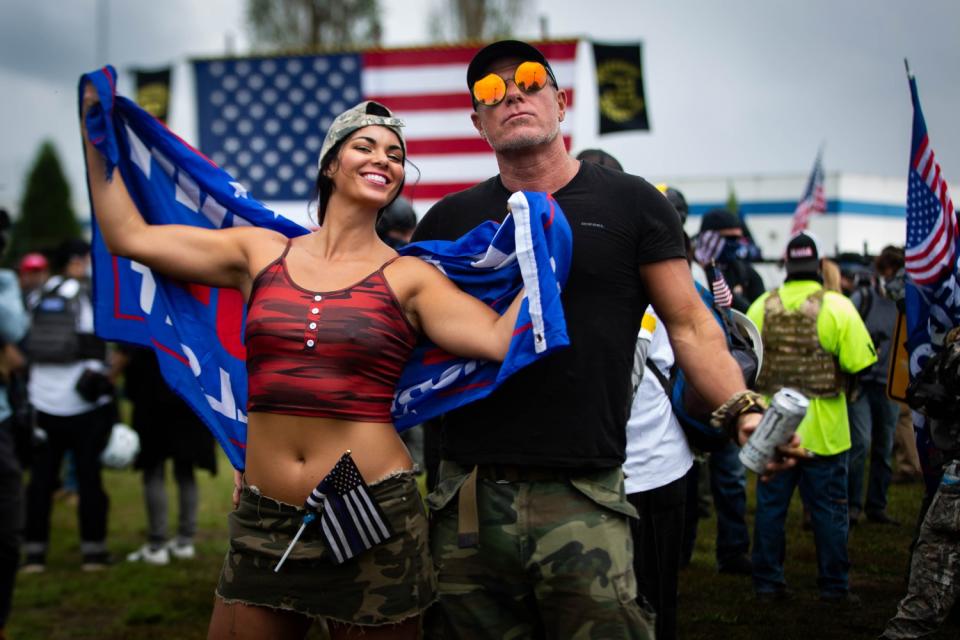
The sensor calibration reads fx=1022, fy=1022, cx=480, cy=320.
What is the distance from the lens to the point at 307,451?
3018 mm

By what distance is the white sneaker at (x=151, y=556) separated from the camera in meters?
8.12

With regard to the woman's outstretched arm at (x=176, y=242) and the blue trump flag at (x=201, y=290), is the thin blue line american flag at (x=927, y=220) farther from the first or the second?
the woman's outstretched arm at (x=176, y=242)

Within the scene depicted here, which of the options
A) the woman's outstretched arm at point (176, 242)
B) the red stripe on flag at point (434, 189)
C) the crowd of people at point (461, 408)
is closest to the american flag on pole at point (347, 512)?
the crowd of people at point (461, 408)

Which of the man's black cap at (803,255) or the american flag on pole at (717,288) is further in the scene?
the man's black cap at (803,255)

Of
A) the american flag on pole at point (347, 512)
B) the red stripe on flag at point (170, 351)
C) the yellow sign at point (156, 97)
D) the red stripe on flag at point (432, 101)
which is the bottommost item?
the american flag on pole at point (347, 512)

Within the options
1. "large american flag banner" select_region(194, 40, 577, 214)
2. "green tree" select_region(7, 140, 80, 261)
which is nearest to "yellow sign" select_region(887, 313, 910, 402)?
"large american flag banner" select_region(194, 40, 577, 214)

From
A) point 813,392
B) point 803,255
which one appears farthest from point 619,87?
point 813,392

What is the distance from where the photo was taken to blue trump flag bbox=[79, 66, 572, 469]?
3.23m

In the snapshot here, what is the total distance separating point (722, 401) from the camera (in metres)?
2.93

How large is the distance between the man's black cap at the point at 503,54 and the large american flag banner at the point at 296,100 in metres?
9.02

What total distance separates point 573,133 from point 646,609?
9.22 m

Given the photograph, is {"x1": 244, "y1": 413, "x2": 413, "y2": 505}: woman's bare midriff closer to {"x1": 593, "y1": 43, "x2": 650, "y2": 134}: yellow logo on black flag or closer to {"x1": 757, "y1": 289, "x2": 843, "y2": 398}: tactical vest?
{"x1": 757, "y1": 289, "x2": 843, "y2": 398}: tactical vest

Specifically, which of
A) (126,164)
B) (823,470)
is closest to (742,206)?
(823,470)

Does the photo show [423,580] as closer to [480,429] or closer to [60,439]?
[480,429]
